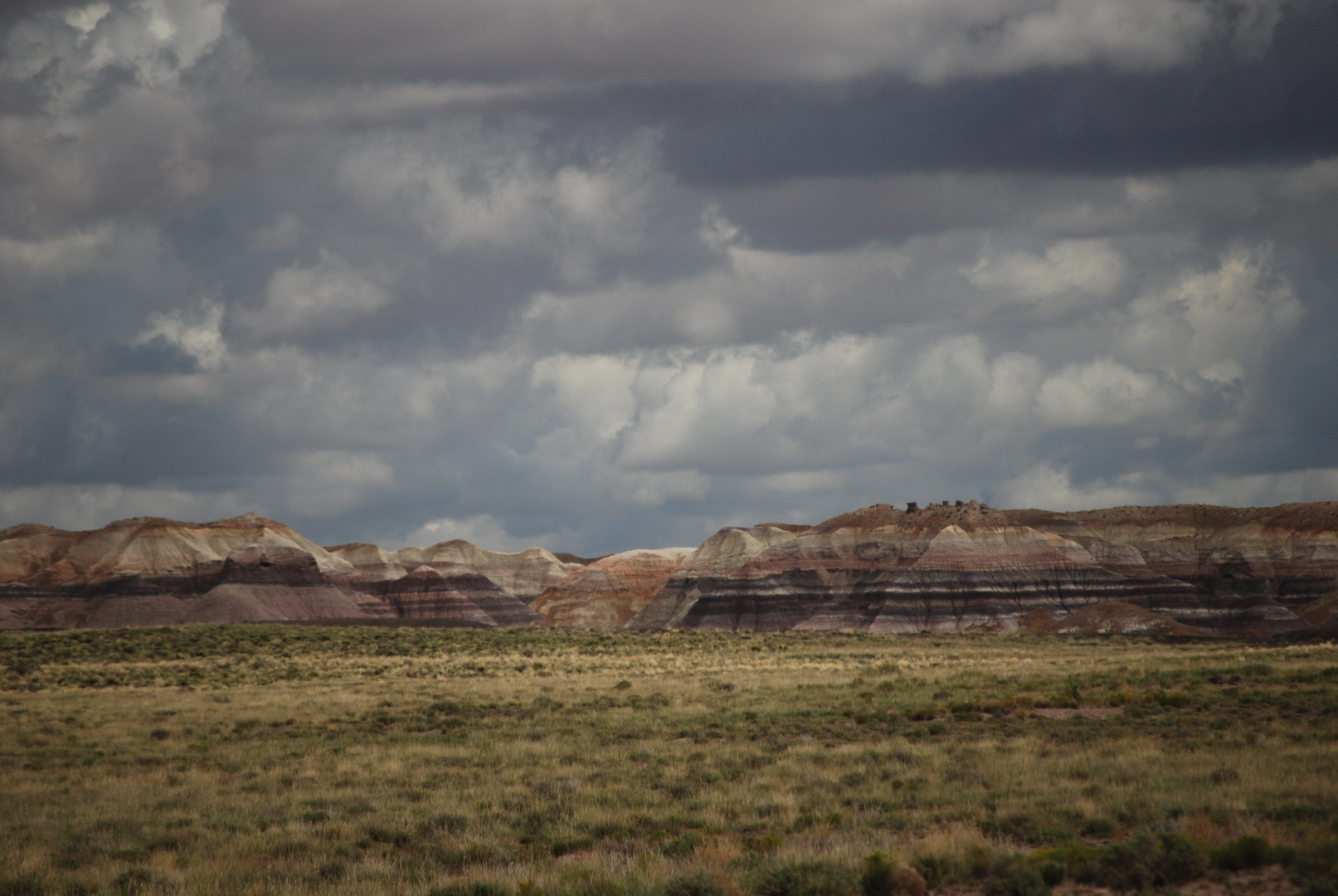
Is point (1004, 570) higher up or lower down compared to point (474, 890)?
lower down

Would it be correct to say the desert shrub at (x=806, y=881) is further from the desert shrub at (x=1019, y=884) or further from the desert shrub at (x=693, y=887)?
the desert shrub at (x=1019, y=884)

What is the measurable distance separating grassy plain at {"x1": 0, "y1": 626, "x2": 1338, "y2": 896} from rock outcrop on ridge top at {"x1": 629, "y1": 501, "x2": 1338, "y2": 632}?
7394 centimetres

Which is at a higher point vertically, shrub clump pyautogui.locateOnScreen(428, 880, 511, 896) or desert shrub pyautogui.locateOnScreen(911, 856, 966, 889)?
desert shrub pyautogui.locateOnScreen(911, 856, 966, 889)

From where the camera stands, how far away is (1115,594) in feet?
376

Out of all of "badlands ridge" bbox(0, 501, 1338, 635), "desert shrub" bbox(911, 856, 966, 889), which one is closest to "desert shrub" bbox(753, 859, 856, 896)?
"desert shrub" bbox(911, 856, 966, 889)

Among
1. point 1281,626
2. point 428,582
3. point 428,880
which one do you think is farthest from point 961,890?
point 428,582

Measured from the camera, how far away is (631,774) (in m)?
20.2

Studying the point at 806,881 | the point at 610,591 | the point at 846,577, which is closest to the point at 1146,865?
the point at 806,881

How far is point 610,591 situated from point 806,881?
165035mm

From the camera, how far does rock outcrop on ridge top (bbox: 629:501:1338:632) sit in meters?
114

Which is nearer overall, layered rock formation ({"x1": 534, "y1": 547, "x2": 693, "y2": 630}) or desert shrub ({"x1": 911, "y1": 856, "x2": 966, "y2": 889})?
desert shrub ({"x1": 911, "y1": 856, "x2": 966, "y2": 889})

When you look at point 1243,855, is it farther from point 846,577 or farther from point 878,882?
point 846,577

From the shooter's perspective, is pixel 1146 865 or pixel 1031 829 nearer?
pixel 1146 865

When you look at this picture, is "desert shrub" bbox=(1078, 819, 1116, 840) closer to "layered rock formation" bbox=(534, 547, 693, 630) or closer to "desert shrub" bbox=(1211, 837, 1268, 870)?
"desert shrub" bbox=(1211, 837, 1268, 870)
